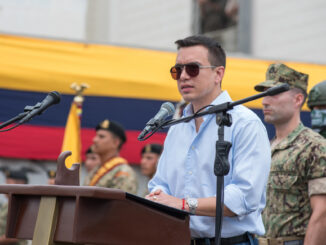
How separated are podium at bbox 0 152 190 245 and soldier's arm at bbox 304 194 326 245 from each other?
1365mm

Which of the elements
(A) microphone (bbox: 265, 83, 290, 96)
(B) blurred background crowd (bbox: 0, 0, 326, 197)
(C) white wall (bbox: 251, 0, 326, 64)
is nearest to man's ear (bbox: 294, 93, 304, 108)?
(A) microphone (bbox: 265, 83, 290, 96)

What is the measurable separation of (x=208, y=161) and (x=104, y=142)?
13.6 feet

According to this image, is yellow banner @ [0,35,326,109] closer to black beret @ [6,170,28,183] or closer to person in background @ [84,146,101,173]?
person in background @ [84,146,101,173]

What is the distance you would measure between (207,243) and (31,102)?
479cm

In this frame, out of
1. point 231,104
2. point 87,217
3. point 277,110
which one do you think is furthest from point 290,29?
point 87,217

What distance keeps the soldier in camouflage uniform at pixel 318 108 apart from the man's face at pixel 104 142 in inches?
119

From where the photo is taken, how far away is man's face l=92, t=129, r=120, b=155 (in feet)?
23.5

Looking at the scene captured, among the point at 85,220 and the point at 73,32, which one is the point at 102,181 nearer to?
the point at 85,220

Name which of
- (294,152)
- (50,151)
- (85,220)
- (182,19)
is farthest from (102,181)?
(182,19)

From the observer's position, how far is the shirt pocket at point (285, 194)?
4.03 meters

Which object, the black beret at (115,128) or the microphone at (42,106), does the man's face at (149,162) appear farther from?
the microphone at (42,106)

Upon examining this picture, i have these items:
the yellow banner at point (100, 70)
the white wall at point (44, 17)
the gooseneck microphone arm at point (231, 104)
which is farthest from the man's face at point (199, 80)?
the white wall at point (44, 17)

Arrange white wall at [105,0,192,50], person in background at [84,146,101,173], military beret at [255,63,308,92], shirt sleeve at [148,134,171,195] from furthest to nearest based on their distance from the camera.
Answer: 1. white wall at [105,0,192,50]
2. person in background at [84,146,101,173]
3. military beret at [255,63,308,92]
4. shirt sleeve at [148,134,171,195]

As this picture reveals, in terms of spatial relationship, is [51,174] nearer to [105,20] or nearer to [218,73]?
[218,73]
